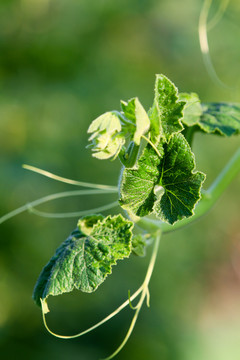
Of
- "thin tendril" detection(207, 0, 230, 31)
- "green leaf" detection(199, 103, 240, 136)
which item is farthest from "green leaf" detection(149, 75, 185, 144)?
"thin tendril" detection(207, 0, 230, 31)

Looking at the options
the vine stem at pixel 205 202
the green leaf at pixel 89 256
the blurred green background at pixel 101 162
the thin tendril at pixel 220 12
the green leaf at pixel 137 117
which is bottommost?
the blurred green background at pixel 101 162

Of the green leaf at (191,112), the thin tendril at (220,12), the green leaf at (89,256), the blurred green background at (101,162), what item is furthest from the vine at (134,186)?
the blurred green background at (101,162)

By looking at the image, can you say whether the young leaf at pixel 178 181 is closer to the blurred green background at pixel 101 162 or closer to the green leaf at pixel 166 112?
the green leaf at pixel 166 112

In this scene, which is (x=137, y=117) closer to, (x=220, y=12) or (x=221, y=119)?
(x=221, y=119)

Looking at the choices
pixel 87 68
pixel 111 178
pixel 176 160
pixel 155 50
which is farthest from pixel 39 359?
pixel 176 160

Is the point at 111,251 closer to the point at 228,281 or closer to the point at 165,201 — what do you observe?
the point at 165,201
